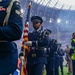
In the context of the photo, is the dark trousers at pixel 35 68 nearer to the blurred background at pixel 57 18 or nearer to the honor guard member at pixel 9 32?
the honor guard member at pixel 9 32

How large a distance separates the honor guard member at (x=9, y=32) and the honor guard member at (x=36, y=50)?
3608mm

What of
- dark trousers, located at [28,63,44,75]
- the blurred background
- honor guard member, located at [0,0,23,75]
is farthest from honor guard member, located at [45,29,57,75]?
the blurred background

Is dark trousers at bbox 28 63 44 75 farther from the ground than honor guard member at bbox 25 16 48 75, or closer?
closer

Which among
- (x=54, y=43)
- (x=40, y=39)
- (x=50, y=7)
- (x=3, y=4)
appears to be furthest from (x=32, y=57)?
(x=50, y=7)

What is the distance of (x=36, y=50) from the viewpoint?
6188 millimetres

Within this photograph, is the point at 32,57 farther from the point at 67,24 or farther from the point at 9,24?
the point at 67,24

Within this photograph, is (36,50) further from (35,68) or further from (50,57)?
(50,57)

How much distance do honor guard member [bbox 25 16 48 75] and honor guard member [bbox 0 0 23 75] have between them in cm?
361

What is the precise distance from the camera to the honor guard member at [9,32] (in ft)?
6.84

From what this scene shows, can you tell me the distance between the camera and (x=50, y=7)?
55.2 metres

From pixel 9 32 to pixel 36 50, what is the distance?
4.14m

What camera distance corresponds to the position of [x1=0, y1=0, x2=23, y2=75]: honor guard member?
2.09m

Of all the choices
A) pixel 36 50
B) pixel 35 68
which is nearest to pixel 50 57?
pixel 36 50

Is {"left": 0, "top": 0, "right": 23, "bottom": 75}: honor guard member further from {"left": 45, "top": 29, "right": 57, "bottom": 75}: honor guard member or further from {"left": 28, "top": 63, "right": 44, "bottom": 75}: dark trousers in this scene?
{"left": 45, "top": 29, "right": 57, "bottom": 75}: honor guard member
